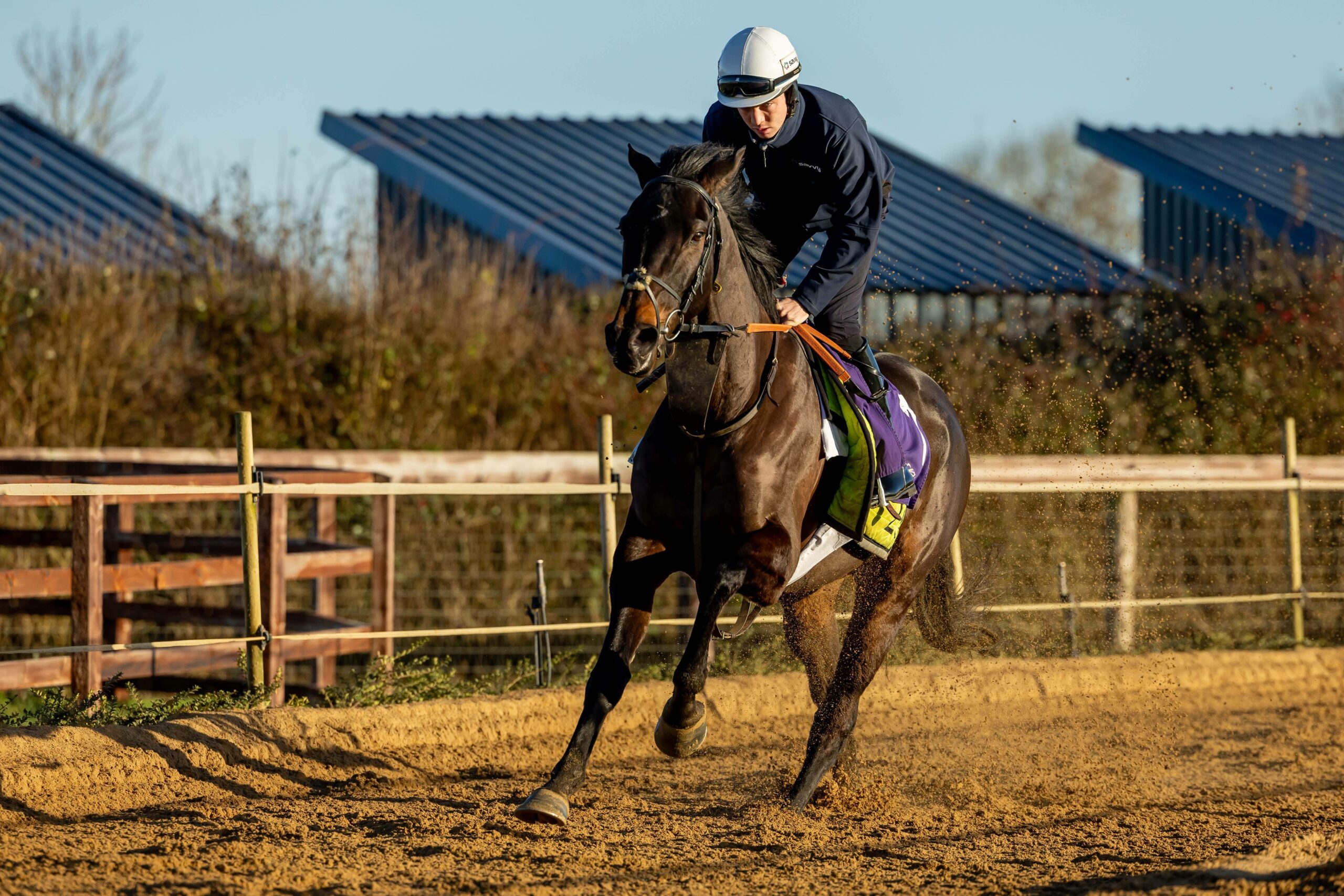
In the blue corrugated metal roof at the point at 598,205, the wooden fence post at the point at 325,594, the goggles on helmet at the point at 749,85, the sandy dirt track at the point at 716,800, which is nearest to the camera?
the sandy dirt track at the point at 716,800

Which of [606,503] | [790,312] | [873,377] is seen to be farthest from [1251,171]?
[790,312]

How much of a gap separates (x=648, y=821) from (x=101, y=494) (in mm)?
2692

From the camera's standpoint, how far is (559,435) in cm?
1098

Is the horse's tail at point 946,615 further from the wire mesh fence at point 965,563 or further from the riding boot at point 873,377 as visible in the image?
the wire mesh fence at point 965,563

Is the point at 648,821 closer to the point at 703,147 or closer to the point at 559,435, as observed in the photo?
the point at 703,147

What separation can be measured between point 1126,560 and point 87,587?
6422mm

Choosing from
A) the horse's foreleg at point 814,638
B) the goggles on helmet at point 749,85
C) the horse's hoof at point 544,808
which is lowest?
the horse's hoof at point 544,808

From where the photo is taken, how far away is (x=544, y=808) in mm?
4141

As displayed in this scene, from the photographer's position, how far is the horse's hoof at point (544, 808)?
13.6 feet

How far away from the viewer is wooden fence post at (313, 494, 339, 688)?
7.98 metres

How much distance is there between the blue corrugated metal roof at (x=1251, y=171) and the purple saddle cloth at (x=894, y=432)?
11.4 meters

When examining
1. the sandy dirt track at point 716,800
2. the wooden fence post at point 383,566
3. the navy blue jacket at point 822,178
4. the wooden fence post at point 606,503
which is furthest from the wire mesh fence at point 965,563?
the navy blue jacket at point 822,178

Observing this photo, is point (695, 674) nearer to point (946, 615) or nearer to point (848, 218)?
point (848, 218)

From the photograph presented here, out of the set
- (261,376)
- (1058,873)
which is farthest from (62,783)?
(261,376)
